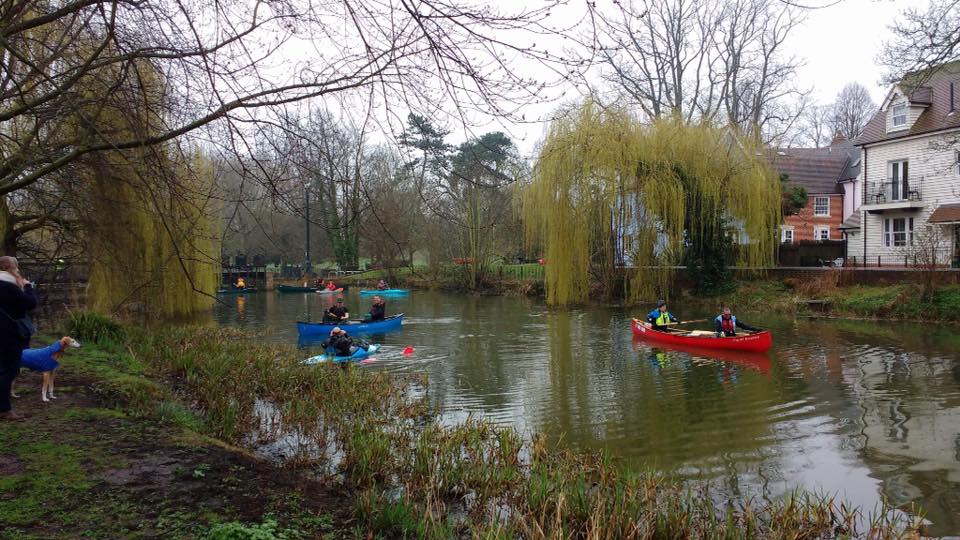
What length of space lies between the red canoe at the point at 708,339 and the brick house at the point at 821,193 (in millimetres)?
25649

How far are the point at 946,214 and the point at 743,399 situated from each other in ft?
64.7

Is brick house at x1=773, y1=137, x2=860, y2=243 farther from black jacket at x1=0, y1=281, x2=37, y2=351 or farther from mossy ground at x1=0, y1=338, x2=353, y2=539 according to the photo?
black jacket at x1=0, y1=281, x2=37, y2=351

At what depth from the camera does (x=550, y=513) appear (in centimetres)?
525

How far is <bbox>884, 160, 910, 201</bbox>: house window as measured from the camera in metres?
26.3

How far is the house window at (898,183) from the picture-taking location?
26.3m

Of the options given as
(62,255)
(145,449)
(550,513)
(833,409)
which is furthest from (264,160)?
(62,255)

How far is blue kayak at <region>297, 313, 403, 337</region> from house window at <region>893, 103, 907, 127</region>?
2214 centimetres

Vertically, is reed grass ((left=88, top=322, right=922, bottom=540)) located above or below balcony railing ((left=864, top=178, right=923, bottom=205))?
below

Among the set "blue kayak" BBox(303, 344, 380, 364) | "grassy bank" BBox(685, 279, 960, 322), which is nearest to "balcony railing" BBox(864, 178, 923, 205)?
"grassy bank" BBox(685, 279, 960, 322)

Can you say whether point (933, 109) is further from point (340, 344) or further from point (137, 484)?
point (137, 484)

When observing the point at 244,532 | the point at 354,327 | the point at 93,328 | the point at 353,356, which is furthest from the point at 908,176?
the point at 244,532

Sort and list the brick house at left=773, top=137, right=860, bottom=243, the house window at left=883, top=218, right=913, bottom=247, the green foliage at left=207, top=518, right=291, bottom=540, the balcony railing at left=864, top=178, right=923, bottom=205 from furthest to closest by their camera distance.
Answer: the brick house at left=773, top=137, right=860, bottom=243
the house window at left=883, top=218, right=913, bottom=247
the balcony railing at left=864, top=178, right=923, bottom=205
the green foliage at left=207, top=518, right=291, bottom=540

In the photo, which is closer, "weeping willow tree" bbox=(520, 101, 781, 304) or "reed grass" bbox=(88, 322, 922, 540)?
"reed grass" bbox=(88, 322, 922, 540)

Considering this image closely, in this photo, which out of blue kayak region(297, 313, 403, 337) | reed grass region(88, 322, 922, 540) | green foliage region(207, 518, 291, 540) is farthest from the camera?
blue kayak region(297, 313, 403, 337)
